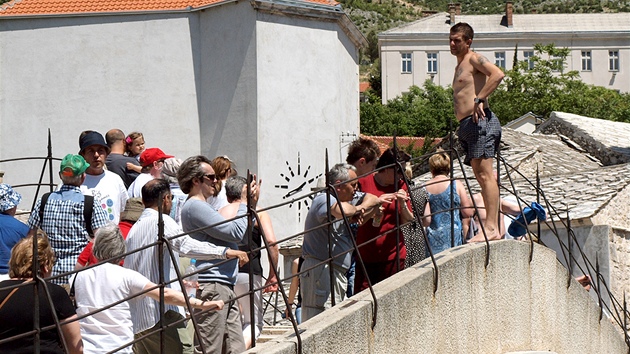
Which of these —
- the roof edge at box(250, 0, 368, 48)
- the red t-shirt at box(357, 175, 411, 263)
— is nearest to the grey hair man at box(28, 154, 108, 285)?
the red t-shirt at box(357, 175, 411, 263)

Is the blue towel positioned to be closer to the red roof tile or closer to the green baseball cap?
the green baseball cap

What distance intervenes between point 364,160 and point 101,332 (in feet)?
9.75

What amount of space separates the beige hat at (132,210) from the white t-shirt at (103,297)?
6.67ft

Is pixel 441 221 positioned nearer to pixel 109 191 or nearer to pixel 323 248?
pixel 323 248

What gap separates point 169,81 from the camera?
77.6 ft

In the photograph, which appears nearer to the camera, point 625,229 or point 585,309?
point 585,309

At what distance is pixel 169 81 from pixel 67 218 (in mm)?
16586

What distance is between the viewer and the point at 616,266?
14.9m

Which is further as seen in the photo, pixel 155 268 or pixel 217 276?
pixel 217 276

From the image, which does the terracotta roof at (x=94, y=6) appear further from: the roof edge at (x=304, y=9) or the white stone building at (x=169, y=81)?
the roof edge at (x=304, y=9)

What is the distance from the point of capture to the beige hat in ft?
25.3

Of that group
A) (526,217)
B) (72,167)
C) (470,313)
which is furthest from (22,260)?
(526,217)

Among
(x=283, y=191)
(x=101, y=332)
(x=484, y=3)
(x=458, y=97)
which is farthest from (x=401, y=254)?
(x=484, y=3)

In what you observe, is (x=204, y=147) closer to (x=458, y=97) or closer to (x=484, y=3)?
(x=458, y=97)
